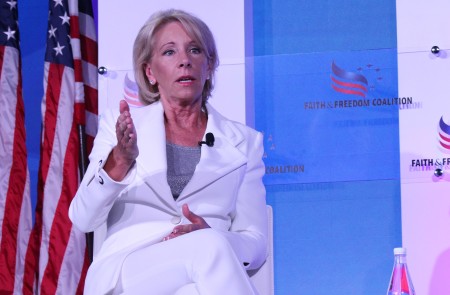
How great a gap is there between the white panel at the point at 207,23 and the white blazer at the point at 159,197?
1041 millimetres

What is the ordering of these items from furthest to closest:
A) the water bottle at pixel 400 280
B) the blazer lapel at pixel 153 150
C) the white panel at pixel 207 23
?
the white panel at pixel 207 23 < the water bottle at pixel 400 280 < the blazer lapel at pixel 153 150

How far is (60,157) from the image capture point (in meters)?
3.52

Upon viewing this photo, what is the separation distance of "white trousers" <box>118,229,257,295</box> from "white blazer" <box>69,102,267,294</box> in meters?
0.12

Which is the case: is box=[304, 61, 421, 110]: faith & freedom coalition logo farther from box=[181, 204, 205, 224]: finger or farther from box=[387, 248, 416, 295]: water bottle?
box=[181, 204, 205, 224]: finger

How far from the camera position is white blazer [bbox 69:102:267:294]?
2.22m

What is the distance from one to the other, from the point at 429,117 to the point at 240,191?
1256mm

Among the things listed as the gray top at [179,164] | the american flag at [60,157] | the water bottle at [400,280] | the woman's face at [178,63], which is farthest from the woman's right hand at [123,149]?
the american flag at [60,157]

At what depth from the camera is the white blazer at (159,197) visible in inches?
87.4

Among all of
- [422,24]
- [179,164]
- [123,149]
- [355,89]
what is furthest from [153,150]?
[422,24]

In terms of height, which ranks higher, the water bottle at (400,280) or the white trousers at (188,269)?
the white trousers at (188,269)

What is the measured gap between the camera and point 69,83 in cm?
357

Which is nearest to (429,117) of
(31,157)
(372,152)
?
(372,152)

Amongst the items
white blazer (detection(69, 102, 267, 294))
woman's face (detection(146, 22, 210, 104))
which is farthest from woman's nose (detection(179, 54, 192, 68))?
white blazer (detection(69, 102, 267, 294))

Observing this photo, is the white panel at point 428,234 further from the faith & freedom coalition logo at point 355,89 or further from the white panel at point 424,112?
the faith & freedom coalition logo at point 355,89
